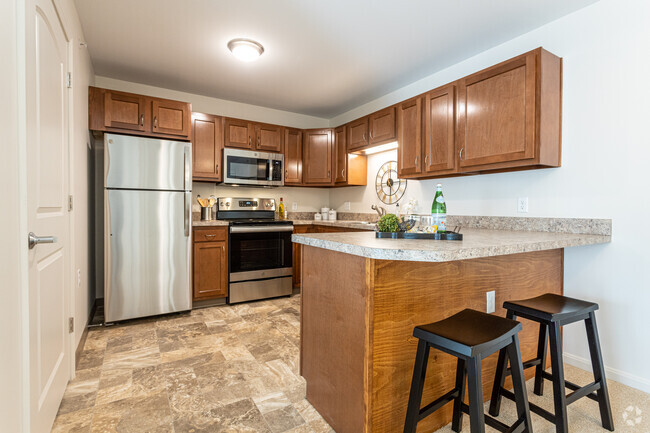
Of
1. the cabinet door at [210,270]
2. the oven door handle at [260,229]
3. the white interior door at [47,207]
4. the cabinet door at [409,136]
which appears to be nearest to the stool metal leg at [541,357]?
the cabinet door at [409,136]

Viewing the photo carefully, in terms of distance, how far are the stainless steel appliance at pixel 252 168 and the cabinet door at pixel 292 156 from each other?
13 cm

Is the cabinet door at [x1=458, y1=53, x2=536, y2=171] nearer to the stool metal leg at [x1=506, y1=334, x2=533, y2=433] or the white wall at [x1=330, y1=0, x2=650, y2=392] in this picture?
the white wall at [x1=330, y1=0, x2=650, y2=392]

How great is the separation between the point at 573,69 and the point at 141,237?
3.71 m

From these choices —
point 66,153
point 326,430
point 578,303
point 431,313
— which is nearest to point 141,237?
point 66,153

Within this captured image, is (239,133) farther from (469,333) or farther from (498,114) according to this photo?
(469,333)

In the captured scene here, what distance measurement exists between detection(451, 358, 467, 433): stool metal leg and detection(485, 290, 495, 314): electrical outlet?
16.0 inches

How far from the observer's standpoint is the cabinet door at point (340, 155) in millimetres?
4137

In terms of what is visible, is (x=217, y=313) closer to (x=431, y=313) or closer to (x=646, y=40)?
(x=431, y=313)

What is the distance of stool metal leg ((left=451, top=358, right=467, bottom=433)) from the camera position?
1.46 metres

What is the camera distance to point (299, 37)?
2.62m

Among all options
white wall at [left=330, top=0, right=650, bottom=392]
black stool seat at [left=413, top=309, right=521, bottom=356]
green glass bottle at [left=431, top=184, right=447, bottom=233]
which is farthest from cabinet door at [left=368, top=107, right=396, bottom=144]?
black stool seat at [left=413, top=309, right=521, bottom=356]

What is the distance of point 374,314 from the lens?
4.33ft

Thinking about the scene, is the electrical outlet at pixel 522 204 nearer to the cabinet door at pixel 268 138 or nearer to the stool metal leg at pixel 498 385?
the stool metal leg at pixel 498 385

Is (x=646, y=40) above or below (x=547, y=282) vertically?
above
